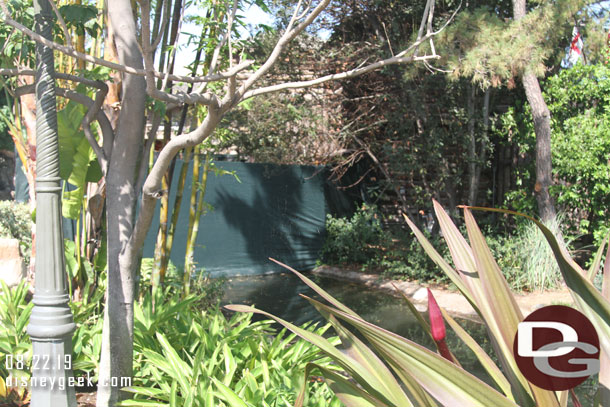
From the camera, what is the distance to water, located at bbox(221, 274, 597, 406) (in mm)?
5680

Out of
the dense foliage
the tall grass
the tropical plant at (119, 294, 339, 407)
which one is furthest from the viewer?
the dense foliage

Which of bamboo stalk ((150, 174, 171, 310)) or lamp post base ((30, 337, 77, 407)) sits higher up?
bamboo stalk ((150, 174, 171, 310))

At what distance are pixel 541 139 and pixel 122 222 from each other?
6883 millimetres

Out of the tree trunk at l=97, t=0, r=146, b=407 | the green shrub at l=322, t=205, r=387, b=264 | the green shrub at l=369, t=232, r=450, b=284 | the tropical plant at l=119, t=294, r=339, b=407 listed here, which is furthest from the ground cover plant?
the green shrub at l=322, t=205, r=387, b=264

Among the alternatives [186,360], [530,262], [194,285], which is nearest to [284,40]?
[186,360]

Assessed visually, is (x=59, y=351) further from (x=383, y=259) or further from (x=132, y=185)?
(x=383, y=259)

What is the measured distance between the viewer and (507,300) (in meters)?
1.43

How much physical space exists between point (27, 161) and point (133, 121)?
330 centimetres

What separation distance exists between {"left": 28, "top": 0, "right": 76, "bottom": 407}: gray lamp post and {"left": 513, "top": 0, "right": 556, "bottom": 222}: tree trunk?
706 centimetres

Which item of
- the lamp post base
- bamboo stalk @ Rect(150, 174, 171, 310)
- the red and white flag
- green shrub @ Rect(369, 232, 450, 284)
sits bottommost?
green shrub @ Rect(369, 232, 450, 284)

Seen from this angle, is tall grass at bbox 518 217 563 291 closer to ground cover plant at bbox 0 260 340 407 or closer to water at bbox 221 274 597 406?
water at bbox 221 274 597 406

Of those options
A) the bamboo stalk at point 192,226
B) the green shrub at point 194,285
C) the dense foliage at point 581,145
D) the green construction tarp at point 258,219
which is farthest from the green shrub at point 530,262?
the bamboo stalk at point 192,226

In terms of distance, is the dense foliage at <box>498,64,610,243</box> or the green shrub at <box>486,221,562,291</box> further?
the dense foliage at <box>498,64,610,243</box>

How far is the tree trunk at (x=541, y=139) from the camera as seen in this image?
7.89 metres
